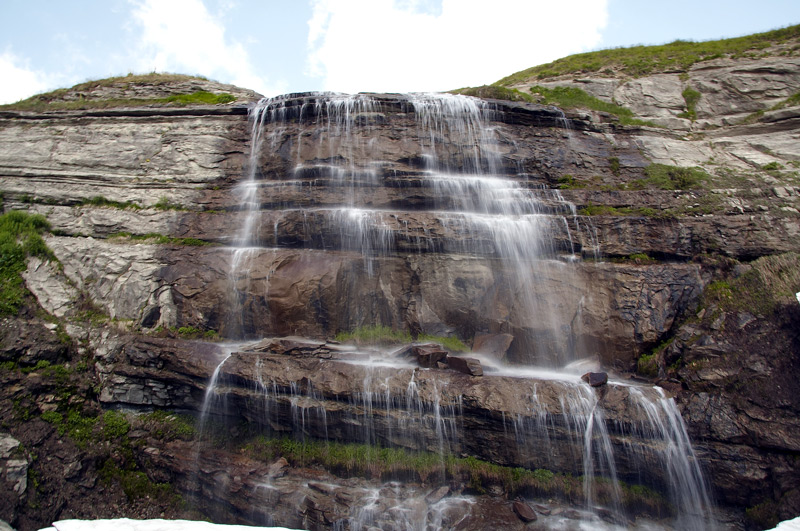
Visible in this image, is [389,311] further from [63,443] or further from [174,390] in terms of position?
[63,443]

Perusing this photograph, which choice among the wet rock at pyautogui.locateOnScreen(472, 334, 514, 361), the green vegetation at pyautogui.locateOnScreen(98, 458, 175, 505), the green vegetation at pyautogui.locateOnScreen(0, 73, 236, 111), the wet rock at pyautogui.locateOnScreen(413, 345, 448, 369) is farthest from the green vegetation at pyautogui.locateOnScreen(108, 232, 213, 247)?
the wet rock at pyautogui.locateOnScreen(472, 334, 514, 361)

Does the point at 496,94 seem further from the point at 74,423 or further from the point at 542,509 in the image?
the point at 74,423

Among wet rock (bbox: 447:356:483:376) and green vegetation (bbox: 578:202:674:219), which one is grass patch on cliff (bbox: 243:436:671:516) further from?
green vegetation (bbox: 578:202:674:219)

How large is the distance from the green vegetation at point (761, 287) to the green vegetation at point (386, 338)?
6.99 meters

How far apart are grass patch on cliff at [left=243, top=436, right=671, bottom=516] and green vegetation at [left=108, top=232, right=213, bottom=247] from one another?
726 centimetres

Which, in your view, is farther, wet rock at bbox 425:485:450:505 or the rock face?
the rock face

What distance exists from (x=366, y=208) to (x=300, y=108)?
19.4 feet

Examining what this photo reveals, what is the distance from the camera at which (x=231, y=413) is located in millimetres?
10477

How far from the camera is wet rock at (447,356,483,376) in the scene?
9.97m

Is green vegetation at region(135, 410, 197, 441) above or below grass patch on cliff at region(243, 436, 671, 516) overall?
above

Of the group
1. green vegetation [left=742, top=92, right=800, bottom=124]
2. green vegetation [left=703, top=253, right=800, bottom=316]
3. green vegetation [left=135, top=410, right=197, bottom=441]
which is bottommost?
green vegetation [left=135, top=410, right=197, bottom=441]

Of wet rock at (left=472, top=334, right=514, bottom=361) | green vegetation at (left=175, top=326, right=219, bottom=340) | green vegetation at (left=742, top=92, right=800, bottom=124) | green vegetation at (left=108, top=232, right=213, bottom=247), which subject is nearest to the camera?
wet rock at (left=472, top=334, right=514, bottom=361)

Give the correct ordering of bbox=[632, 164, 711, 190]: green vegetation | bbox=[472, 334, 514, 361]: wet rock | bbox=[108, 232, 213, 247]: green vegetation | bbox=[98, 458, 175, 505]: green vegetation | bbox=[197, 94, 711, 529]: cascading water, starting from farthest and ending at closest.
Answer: bbox=[632, 164, 711, 190]: green vegetation
bbox=[108, 232, 213, 247]: green vegetation
bbox=[472, 334, 514, 361]: wet rock
bbox=[98, 458, 175, 505]: green vegetation
bbox=[197, 94, 711, 529]: cascading water

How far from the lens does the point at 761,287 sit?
10969 mm
